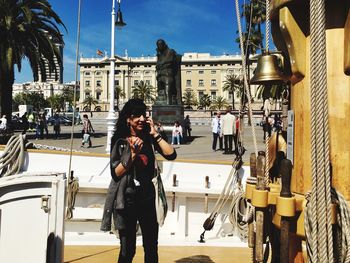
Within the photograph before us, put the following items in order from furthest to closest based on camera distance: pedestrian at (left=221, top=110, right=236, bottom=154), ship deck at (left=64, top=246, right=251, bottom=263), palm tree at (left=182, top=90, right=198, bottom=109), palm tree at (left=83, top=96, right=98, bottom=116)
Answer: palm tree at (left=83, top=96, right=98, bottom=116) → palm tree at (left=182, top=90, right=198, bottom=109) → pedestrian at (left=221, top=110, right=236, bottom=154) → ship deck at (left=64, top=246, right=251, bottom=263)

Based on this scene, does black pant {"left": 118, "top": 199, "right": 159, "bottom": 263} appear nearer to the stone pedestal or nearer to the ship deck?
the ship deck

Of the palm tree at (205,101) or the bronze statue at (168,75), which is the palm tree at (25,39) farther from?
Answer: the palm tree at (205,101)

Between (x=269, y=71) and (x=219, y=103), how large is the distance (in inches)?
3297

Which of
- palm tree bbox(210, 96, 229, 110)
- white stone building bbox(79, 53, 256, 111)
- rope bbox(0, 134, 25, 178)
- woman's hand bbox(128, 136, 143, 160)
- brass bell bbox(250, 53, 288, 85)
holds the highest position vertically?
white stone building bbox(79, 53, 256, 111)

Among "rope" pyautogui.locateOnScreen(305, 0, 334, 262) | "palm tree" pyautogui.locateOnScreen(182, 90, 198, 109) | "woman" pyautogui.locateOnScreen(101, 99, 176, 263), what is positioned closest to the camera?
"rope" pyautogui.locateOnScreen(305, 0, 334, 262)

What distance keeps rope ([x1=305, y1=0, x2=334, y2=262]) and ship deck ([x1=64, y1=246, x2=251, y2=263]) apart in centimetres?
218

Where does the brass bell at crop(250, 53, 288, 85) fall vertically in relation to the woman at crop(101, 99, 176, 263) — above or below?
above

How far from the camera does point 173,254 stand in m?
3.49

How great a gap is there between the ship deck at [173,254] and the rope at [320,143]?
2.18m

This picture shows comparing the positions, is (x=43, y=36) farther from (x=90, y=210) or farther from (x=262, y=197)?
(x=262, y=197)

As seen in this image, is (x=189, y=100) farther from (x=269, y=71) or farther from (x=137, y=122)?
(x=269, y=71)

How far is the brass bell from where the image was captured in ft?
6.99

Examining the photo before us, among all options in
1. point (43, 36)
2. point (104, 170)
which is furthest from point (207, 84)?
point (104, 170)

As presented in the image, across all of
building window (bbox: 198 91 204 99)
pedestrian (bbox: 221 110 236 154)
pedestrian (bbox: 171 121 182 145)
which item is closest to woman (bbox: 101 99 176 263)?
pedestrian (bbox: 221 110 236 154)
